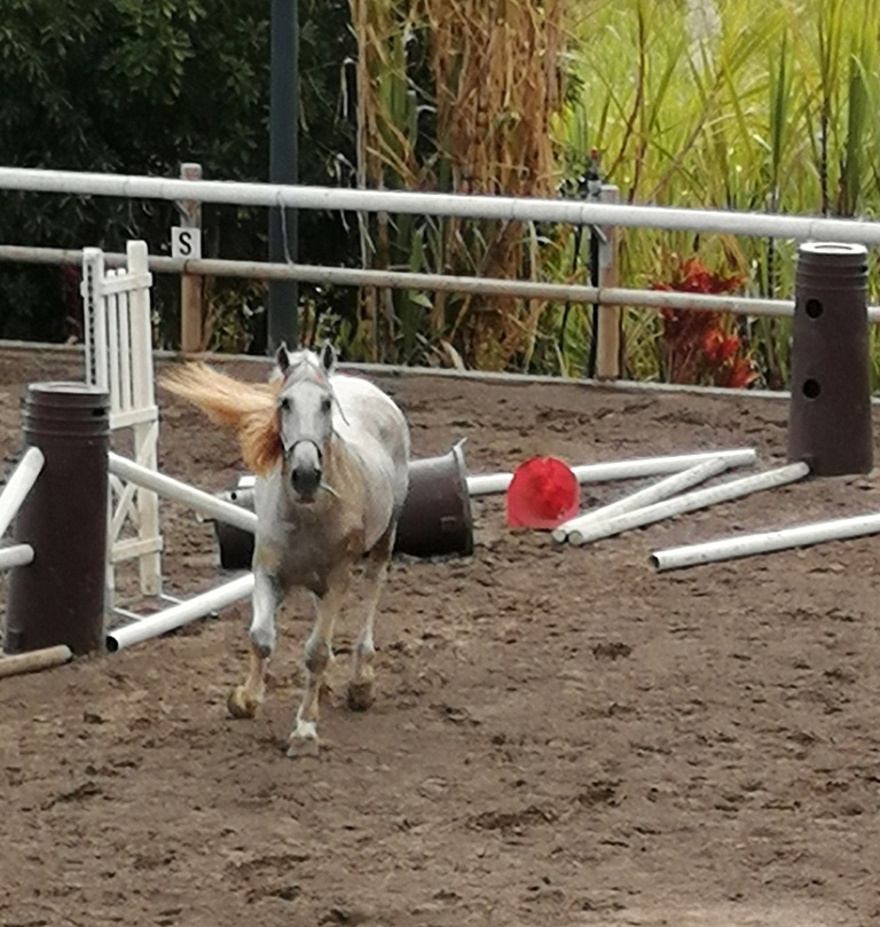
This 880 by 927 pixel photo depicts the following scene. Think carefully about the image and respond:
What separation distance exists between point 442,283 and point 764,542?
2984 mm

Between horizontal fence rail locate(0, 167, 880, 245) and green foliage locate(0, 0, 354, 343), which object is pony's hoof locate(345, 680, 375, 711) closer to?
horizontal fence rail locate(0, 167, 880, 245)

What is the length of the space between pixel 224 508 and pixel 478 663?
2.96ft

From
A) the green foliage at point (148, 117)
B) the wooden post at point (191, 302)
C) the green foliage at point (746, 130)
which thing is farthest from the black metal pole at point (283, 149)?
the green foliage at point (746, 130)

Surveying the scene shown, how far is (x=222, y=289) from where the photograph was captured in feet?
40.7

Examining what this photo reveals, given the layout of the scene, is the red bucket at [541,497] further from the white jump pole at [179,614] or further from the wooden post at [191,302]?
the wooden post at [191,302]

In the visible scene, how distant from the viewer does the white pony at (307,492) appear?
234 inches

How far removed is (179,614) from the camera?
7250 mm

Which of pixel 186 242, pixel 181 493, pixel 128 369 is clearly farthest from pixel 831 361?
pixel 186 242

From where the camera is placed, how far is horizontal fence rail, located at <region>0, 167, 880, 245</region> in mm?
9945

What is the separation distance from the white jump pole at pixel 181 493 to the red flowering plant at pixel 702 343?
4039 millimetres

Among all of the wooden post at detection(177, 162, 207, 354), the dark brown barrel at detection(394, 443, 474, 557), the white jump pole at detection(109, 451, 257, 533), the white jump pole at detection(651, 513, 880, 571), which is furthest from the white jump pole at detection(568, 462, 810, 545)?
the wooden post at detection(177, 162, 207, 354)

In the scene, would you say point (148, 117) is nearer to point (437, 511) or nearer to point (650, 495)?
point (650, 495)

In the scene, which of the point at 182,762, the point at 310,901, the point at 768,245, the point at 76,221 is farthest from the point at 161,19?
the point at 310,901

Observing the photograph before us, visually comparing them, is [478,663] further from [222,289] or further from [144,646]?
[222,289]
